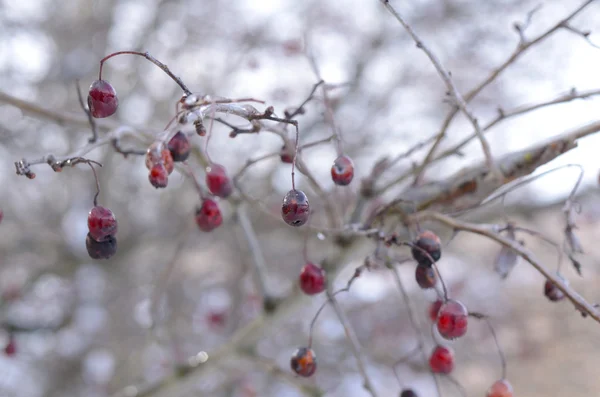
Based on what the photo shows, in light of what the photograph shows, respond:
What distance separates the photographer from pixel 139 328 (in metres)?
4.57

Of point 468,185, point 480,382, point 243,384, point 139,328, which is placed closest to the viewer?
point 468,185

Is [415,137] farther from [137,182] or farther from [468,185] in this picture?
[468,185]

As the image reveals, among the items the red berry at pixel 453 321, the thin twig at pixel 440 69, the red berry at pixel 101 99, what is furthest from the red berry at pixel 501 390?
the red berry at pixel 101 99

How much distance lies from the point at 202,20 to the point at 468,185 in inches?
153

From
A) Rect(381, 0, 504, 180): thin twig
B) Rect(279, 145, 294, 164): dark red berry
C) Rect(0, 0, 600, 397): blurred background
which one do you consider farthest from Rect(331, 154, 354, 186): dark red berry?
Rect(0, 0, 600, 397): blurred background

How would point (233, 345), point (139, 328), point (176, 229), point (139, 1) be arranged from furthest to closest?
1. point (139, 328)
2. point (139, 1)
3. point (176, 229)
4. point (233, 345)

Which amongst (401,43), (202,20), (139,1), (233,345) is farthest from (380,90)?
(233,345)

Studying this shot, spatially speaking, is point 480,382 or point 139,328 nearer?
point 139,328

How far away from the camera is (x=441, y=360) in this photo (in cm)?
121

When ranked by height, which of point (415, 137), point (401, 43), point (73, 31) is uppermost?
point (73, 31)

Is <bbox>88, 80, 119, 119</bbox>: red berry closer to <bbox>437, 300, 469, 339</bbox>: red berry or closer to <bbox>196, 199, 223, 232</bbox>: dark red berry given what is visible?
<bbox>196, 199, 223, 232</bbox>: dark red berry

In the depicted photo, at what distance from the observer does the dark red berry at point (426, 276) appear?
3.32 ft

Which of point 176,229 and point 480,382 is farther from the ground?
point 176,229

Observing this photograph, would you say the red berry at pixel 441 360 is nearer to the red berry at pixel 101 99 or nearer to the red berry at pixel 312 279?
the red berry at pixel 312 279
